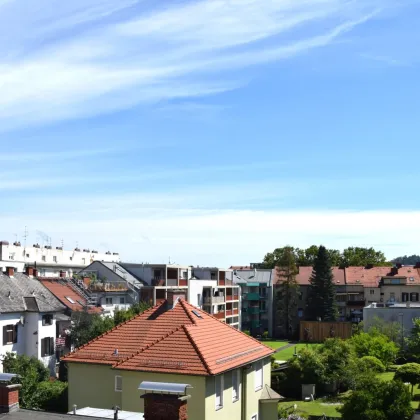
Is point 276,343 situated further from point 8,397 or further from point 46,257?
point 8,397

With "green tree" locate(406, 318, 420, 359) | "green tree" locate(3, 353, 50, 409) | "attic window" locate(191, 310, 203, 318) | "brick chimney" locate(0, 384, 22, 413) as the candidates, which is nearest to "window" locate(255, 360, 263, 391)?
"attic window" locate(191, 310, 203, 318)

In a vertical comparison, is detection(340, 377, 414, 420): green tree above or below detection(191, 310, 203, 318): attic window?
below

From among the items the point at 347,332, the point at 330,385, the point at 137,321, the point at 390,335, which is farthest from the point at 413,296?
the point at 137,321

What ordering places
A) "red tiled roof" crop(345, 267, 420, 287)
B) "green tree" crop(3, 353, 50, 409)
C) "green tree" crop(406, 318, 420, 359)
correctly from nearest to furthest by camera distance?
"green tree" crop(3, 353, 50, 409), "green tree" crop(406, 318, 420, 359), "red tiled roof" crop(345, 267, 420, 287)


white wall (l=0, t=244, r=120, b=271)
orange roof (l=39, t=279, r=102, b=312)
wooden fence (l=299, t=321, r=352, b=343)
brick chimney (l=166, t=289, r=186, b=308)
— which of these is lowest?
wooden fence (l=299, t=321, r=352, b=343)

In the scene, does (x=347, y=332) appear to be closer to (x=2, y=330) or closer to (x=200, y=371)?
(x=2, y=330)

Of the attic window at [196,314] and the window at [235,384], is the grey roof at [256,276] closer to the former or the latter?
the attic window at [196,314]

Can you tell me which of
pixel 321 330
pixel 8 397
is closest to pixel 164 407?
pixel 8 397

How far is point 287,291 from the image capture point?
114 meters

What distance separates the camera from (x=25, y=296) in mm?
57688

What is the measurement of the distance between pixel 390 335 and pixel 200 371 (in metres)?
53.8

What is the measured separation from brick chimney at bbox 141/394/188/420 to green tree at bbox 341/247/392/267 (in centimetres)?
12971

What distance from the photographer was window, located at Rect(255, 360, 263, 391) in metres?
35.1

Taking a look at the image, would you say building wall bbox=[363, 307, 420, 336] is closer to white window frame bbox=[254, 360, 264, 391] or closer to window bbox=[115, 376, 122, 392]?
white window frame bbox=[254, 360, 264, 391]
